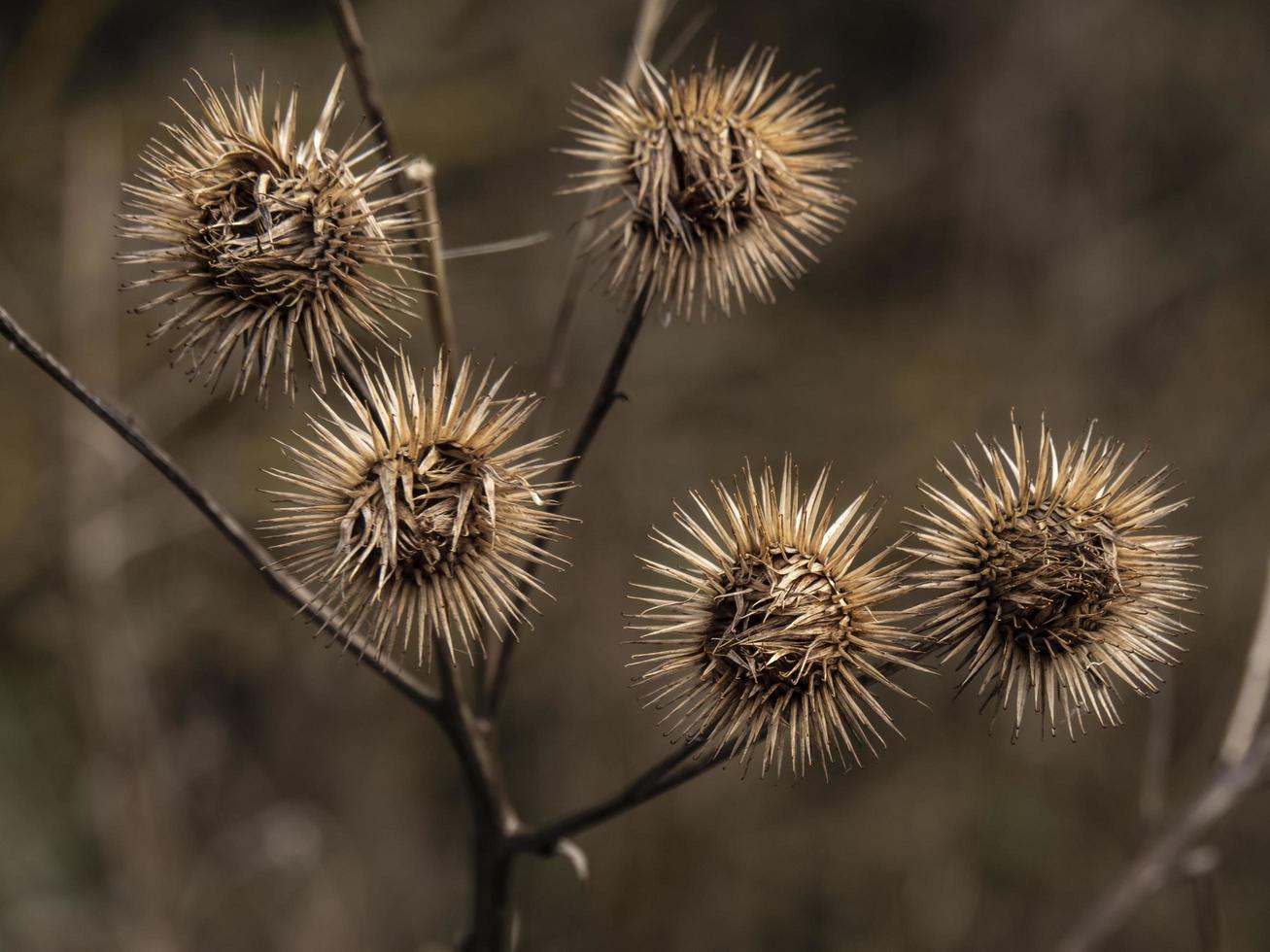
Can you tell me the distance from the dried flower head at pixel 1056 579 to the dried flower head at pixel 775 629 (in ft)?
0.30

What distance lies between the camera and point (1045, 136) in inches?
199

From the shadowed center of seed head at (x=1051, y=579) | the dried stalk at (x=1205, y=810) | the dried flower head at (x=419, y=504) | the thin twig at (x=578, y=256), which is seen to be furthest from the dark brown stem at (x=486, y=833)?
the dried stalk at (x=1205, y=810)

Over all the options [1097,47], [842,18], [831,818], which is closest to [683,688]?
[831,818]

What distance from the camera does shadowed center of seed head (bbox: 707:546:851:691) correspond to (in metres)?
1.34

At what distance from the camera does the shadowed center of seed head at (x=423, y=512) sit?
1334 mm

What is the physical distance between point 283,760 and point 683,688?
3.98 meters

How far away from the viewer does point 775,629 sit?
1337mm

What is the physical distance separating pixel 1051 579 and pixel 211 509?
1.07 m

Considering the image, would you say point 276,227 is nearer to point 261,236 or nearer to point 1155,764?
point 261,236

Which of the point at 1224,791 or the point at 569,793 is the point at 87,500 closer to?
the point at 569,793

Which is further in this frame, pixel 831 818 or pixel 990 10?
pixel 990 10

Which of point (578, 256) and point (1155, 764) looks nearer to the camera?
point (578, 256)

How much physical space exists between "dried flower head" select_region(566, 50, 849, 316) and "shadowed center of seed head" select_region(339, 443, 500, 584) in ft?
1.18

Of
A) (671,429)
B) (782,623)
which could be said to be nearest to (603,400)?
(782,623)
